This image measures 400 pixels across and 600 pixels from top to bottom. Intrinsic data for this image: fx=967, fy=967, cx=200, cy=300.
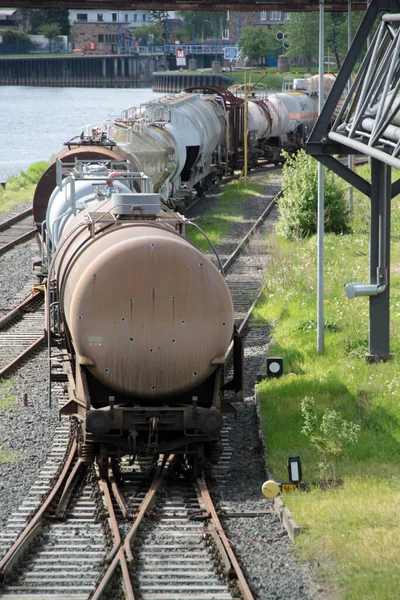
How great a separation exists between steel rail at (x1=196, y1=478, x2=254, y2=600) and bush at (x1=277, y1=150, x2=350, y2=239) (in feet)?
59.4

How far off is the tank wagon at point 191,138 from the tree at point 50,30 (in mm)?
104902

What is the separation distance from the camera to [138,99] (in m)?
122

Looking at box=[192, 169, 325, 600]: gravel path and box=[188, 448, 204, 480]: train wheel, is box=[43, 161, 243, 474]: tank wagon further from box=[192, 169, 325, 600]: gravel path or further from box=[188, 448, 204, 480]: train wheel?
box=[192, 169, 325, 600]: gravel path

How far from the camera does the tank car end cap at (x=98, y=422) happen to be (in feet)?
40.5

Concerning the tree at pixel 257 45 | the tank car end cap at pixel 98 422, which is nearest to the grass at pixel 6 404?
the tank car end cap at pixel 98 422

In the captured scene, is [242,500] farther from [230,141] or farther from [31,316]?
[230,141]

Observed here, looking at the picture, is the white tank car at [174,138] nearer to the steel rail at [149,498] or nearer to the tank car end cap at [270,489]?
the steel rail at [149,498]

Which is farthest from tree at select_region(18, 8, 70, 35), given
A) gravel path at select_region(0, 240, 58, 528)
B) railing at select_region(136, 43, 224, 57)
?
gravel path at select_region(0, 240, 58, 528)

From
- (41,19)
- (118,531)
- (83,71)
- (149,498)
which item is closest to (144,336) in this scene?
(149,498)

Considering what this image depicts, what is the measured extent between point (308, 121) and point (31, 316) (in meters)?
37.1

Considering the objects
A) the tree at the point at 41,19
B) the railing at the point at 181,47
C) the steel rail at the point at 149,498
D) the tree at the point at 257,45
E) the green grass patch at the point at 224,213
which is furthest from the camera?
the railing at the point at 181,47

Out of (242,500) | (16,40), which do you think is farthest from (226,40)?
(242,500)

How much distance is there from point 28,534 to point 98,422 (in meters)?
1.98

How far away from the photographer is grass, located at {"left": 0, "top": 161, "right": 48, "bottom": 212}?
44.3 m
